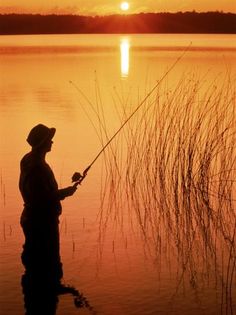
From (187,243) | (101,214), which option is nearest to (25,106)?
(101,214)

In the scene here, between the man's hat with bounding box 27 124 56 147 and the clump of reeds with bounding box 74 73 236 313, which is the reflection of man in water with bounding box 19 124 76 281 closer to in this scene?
the man's hat with bounding box 27 124 56 147

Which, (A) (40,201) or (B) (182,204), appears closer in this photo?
(A) (40,201)

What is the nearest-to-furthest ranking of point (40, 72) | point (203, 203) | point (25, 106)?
1. point (203, 203)
2. point (25, 106)
3. point (40, 72)

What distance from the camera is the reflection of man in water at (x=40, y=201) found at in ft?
17.7

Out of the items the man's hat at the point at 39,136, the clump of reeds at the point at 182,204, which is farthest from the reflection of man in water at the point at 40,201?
the clump of reeds at the point at 182,204

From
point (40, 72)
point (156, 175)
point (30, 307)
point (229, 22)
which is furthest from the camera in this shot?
point (229, 22)

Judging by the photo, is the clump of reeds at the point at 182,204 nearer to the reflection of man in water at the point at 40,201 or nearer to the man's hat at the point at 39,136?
the reflection of man in water at the point at 40,201

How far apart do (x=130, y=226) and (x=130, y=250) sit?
31.1 inches

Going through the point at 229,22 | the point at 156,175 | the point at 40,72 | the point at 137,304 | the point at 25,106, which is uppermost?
the point at 229,22

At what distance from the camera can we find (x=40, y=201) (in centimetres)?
545

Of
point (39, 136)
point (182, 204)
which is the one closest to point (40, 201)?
point (39, 136)

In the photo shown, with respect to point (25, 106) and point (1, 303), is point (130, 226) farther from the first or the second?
point (25, 106)

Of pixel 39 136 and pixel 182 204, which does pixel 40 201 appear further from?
pixel 182 204

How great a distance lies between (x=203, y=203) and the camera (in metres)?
8.44
